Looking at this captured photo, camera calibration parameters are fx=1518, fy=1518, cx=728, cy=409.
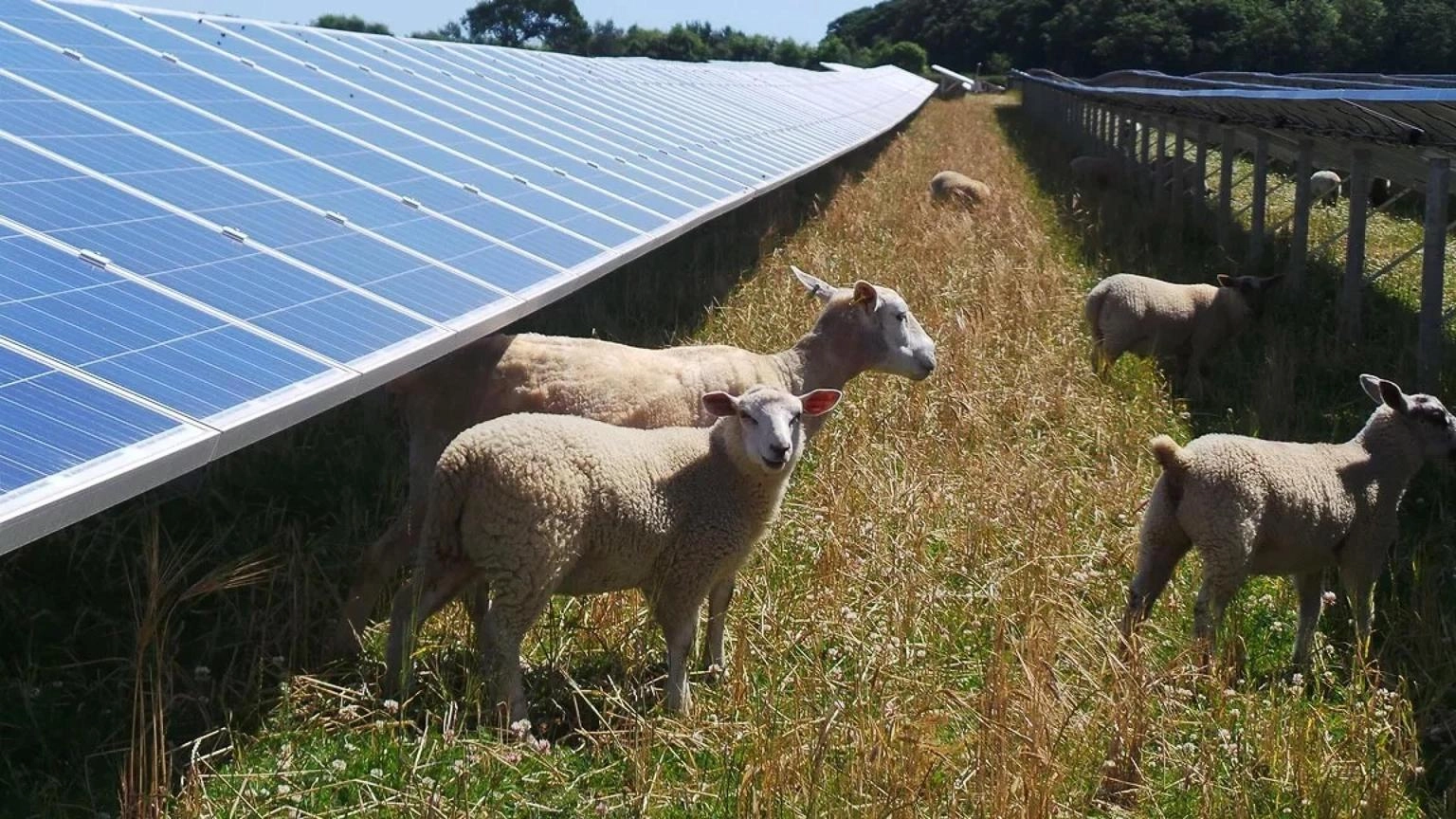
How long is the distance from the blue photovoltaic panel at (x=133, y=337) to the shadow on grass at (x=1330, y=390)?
400 centimetres

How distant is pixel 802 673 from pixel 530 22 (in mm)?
91254

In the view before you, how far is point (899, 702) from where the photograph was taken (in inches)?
210

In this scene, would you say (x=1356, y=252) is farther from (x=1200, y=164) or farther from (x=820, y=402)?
(x=1200, y=164)

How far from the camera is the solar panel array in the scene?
4125 mm

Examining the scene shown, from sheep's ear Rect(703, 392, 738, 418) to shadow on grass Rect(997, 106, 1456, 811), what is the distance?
7.97 feet

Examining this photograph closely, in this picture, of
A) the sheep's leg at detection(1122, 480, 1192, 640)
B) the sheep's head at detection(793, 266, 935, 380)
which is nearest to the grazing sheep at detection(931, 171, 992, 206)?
the sheep's head at detection(793, 266, 935, 380)

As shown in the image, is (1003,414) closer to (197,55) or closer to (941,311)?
(941,311)

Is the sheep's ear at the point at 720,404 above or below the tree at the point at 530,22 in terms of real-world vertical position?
above

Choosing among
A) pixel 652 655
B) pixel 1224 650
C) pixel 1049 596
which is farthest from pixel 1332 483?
pixel 652 655

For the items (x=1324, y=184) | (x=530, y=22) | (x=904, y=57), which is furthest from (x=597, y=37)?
(x=1324, y=184)

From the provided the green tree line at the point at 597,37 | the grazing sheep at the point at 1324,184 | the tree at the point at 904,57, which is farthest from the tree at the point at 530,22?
Answer: the grazing sheep at the point at 1324,184

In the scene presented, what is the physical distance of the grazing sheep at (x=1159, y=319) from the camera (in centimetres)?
1136

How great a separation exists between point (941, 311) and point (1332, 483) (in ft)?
20.8

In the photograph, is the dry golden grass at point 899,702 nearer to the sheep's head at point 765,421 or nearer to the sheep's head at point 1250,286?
the sheep's head at point 765,421
